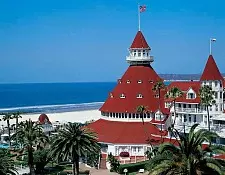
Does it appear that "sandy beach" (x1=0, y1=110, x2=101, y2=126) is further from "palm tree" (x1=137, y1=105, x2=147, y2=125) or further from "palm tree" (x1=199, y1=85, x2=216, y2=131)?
"palm tree" (x1=199, y1=85, x2=216, y2=131)

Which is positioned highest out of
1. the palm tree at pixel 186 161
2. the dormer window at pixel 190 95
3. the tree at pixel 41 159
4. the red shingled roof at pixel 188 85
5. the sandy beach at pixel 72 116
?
the red shingled roof at pixel 188 85

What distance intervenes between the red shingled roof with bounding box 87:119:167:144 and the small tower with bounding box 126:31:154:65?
43.7 ft

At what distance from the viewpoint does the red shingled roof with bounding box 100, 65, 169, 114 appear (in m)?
77.7

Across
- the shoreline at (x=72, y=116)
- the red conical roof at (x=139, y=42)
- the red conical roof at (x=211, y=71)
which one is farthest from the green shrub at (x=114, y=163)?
the shoreline at (x=72, y=116)

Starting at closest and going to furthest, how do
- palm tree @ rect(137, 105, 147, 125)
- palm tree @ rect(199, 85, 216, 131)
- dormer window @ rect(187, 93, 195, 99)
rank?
palm tree @ rect(199, 85, 216, 131) < palm tree @ rect(137, 105, 147, 125) < dormer window @ rect(187, 93, 195, 99)

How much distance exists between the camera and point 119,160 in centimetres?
6975

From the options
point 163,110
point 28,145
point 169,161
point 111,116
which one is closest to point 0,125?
point 111,116

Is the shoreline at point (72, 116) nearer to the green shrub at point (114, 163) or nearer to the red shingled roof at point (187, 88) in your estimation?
the red shingled roof at point (187, 88)

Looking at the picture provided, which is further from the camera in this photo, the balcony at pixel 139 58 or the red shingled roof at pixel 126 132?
the balcony at pixel 139 58

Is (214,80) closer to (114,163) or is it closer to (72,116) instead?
(114,163)

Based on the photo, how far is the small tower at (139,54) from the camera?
84.9 m

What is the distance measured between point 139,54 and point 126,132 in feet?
57.8

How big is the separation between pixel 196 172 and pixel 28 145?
26602 millimetres

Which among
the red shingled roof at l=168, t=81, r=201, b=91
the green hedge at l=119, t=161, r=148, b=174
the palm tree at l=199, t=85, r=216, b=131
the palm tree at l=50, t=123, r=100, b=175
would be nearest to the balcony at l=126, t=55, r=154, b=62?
the red shingled roof at l=168, t=81, r=201, b=91
